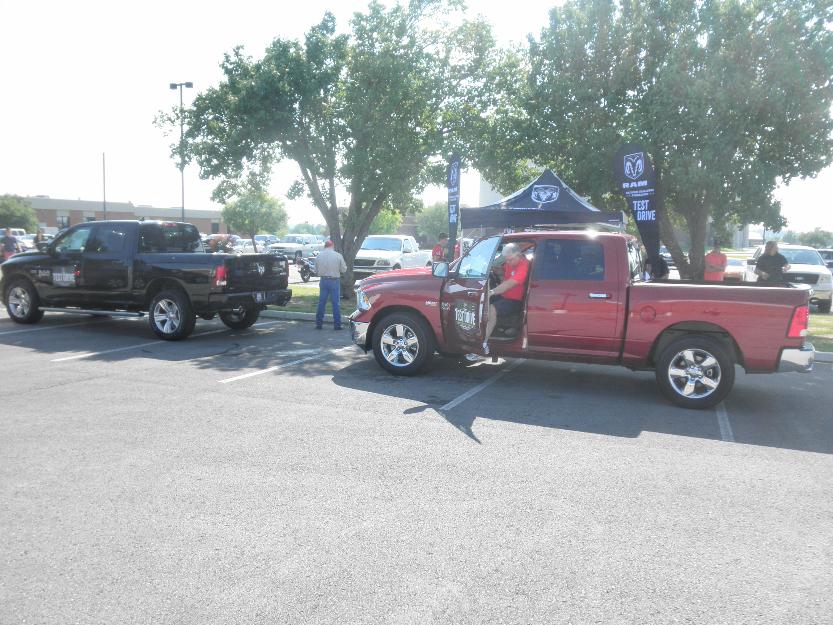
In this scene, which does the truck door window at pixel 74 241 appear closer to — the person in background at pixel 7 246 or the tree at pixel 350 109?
the tree at pixel 350 109

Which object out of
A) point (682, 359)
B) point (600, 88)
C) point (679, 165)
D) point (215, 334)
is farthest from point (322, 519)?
point (600, 88)

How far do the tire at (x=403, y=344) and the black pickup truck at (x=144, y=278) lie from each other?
144 inches

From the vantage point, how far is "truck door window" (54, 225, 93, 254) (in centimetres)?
1220

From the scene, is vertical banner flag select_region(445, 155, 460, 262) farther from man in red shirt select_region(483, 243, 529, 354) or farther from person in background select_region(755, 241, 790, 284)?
man in red shirt select_region(483, 243, 529, 354)

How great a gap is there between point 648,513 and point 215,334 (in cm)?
950

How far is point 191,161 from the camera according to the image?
17875 mm

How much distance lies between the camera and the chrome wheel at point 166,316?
11.3 meters

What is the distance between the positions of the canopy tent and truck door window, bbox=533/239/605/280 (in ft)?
17.4

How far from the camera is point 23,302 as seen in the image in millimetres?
12820

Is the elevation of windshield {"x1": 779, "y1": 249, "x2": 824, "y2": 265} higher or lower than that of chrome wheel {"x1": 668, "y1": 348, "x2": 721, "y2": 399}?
higher

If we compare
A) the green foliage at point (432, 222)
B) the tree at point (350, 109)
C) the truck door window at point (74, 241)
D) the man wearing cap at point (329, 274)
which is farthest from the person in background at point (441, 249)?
the green foliage at point (432, 222)

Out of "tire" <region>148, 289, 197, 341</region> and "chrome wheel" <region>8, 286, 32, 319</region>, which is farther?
"chrome wheel" <region>8, 286, 32, 319</region>

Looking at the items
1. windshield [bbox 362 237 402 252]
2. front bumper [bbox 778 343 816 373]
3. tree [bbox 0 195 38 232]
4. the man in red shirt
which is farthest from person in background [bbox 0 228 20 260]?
tree [bbox 0 195 38 232]

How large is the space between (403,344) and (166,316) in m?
4.90
